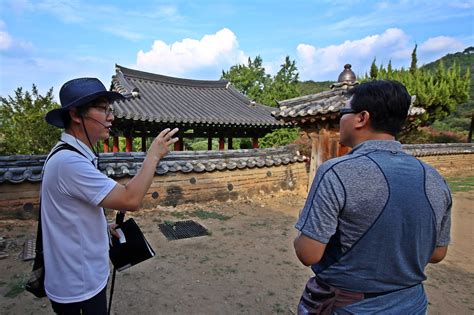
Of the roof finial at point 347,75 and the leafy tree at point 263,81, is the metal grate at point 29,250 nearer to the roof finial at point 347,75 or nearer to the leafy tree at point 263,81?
the roof finial at point 347,75

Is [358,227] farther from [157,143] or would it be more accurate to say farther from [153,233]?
[153,233]

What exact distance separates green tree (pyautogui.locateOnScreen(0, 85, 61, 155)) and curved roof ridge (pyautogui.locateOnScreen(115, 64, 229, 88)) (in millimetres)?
4047

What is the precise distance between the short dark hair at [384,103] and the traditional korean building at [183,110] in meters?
7.92

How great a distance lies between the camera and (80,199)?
54.1 inches

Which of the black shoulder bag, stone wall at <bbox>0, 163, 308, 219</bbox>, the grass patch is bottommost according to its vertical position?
the grass patch

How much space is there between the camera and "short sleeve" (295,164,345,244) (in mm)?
1085

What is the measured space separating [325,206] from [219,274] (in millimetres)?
2906

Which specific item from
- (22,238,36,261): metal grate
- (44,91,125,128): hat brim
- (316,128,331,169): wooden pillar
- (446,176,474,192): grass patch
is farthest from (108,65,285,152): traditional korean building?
(44,91,125,128): hat brim

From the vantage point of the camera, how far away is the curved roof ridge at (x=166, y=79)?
11680mm

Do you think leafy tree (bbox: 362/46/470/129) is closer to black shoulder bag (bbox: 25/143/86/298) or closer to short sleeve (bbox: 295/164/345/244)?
short sleeve (bbox: 295/164/345/244)

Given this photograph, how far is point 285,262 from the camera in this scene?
4055 mm

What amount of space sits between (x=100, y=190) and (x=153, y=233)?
3776 mm

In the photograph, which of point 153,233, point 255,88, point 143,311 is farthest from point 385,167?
point 255,88

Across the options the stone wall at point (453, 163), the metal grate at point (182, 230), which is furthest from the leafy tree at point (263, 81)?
the metal grate at point (182, 230)
